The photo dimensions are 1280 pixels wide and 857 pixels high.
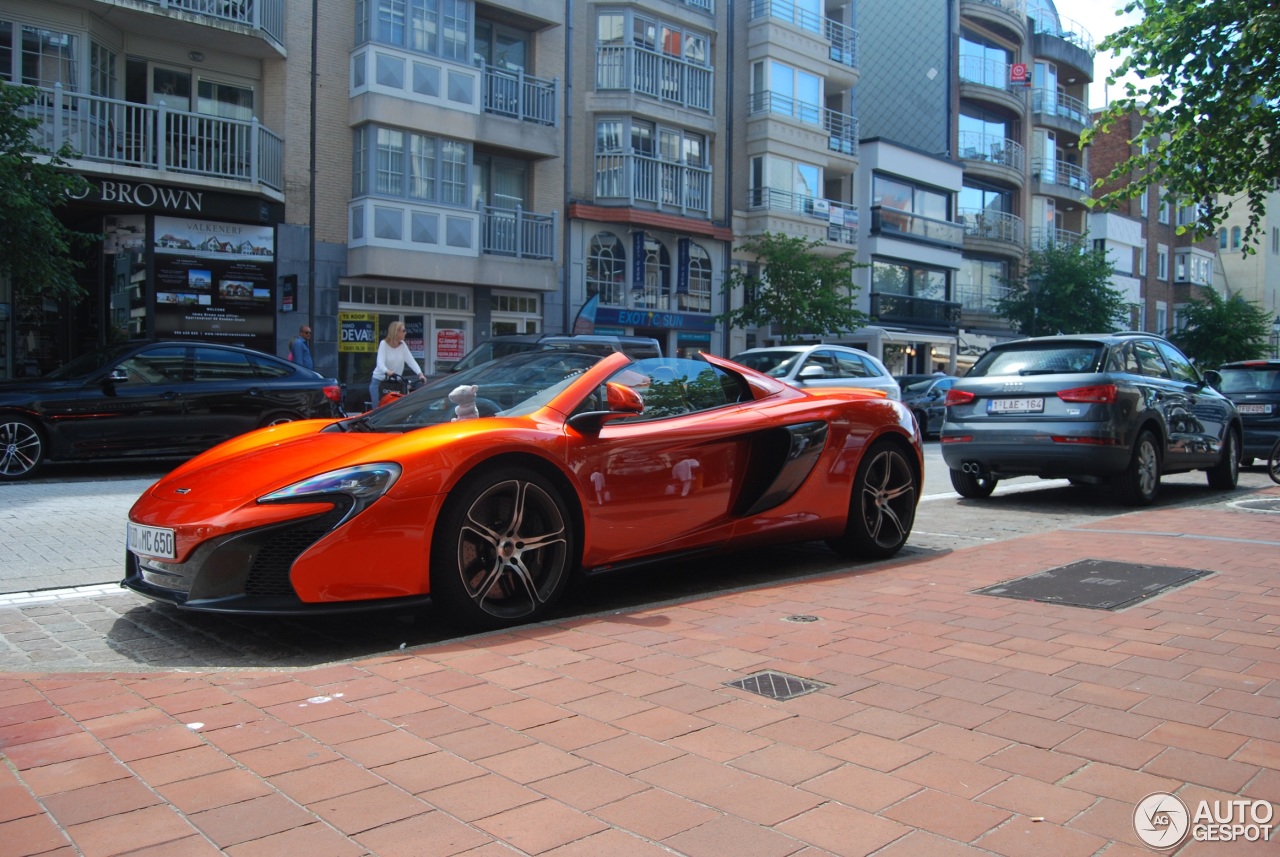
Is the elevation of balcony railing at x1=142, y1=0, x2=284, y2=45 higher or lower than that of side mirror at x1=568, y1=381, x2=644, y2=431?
higher

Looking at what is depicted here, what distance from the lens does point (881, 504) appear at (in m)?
6.46

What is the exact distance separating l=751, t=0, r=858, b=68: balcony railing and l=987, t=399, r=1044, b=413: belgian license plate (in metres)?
25.1

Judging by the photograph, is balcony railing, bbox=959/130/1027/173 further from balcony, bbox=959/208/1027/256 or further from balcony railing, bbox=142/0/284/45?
balcony railing, bbox=142/0/284/45

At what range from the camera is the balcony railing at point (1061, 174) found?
4531 centimetres

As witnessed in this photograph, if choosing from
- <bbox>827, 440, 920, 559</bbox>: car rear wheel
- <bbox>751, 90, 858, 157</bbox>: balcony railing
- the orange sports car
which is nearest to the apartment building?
<bbox>751, 90, 858, 157</bbox>: balcony railing

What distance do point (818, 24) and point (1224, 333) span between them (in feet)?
73.9

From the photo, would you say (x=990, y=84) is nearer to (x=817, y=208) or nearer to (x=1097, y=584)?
(x=817, y=208)

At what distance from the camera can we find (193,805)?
2.63m

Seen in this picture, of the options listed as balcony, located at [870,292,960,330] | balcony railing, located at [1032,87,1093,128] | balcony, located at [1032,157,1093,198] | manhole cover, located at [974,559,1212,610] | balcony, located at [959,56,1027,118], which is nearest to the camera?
manhole cover, located at [974,559,1212,610]

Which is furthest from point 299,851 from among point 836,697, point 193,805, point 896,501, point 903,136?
point 903,136

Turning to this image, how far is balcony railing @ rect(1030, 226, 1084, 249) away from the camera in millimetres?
44062

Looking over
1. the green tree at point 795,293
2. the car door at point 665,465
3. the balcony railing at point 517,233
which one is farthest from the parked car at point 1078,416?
the green tree at point 795,293

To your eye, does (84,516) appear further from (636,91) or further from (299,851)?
(636,91)

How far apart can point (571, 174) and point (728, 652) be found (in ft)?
80.1
